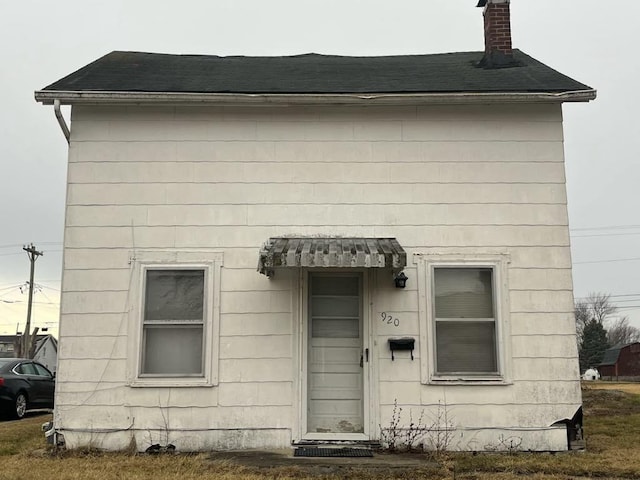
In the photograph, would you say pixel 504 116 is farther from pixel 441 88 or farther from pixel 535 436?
pixel 535 436

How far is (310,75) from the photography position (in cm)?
959

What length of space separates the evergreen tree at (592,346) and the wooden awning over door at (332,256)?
59391 millimetres

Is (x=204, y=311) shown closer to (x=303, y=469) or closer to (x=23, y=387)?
(x=303, y=469)

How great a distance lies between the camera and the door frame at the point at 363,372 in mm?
8141

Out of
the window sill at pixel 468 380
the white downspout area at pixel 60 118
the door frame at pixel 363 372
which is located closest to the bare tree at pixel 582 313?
the window sill at pixel 468 380

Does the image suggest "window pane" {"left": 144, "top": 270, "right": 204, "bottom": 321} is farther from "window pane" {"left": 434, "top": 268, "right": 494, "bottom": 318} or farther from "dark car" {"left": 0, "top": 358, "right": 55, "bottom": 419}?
"dark car" {"left": 0, "top": 358, "right": 55, "bottom": 419}

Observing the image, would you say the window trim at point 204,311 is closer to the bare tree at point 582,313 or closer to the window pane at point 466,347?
the window pane at point 466,347

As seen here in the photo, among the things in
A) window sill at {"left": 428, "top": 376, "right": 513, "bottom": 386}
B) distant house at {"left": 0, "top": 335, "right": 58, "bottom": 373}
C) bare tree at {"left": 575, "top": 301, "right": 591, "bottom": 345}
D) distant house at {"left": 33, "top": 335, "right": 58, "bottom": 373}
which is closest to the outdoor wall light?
window sill at {"left": 428, "top": 376, "right": 513, "bottom": 386}

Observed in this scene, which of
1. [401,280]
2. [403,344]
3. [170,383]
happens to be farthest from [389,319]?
[170,383]

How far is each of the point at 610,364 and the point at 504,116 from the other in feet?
180

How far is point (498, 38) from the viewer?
9992mm

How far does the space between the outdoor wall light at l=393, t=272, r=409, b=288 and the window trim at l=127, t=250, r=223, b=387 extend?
2250 millimetres

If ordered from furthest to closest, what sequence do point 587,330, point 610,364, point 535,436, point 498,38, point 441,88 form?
point 587,330, point 610,364, point 498,38, point 441,88, point 535,436

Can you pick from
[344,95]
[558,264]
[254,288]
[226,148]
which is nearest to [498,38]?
[344,95]
